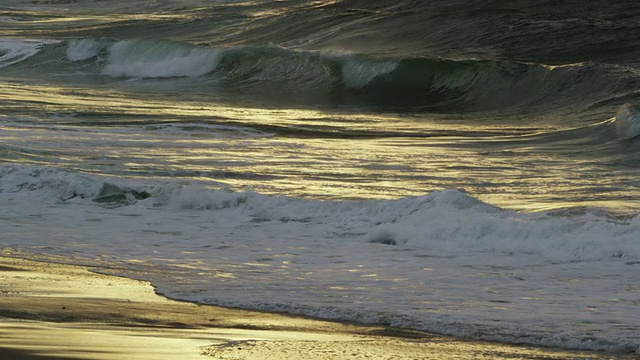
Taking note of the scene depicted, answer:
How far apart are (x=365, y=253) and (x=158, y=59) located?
71.4 feet

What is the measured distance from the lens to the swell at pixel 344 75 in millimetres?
20688

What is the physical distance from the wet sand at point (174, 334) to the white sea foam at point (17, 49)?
77.8 ft

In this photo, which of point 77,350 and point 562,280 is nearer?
point 77,350

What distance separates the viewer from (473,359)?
5797mm

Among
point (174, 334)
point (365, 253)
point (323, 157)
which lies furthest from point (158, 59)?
point (174, 334)

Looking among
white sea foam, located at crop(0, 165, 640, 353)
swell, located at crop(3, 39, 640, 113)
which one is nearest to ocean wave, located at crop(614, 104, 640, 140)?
swell, located at crop(3, 39, 640, 113)

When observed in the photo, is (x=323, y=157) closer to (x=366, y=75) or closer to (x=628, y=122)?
(x=628, y=122)

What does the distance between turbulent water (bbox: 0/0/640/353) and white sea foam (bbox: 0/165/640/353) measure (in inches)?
1.0

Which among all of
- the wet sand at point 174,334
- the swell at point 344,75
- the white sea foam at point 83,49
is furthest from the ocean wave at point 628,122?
the white sea foam at point 83,49

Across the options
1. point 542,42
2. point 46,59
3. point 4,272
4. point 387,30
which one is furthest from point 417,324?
point 46,59

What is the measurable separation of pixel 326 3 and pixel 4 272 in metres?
28.3

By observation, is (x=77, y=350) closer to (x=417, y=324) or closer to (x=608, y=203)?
(x=417, y=324)

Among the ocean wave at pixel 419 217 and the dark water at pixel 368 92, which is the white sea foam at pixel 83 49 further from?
the ocean wave at pixel 419 217

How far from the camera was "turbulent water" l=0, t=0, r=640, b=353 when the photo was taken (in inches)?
297
